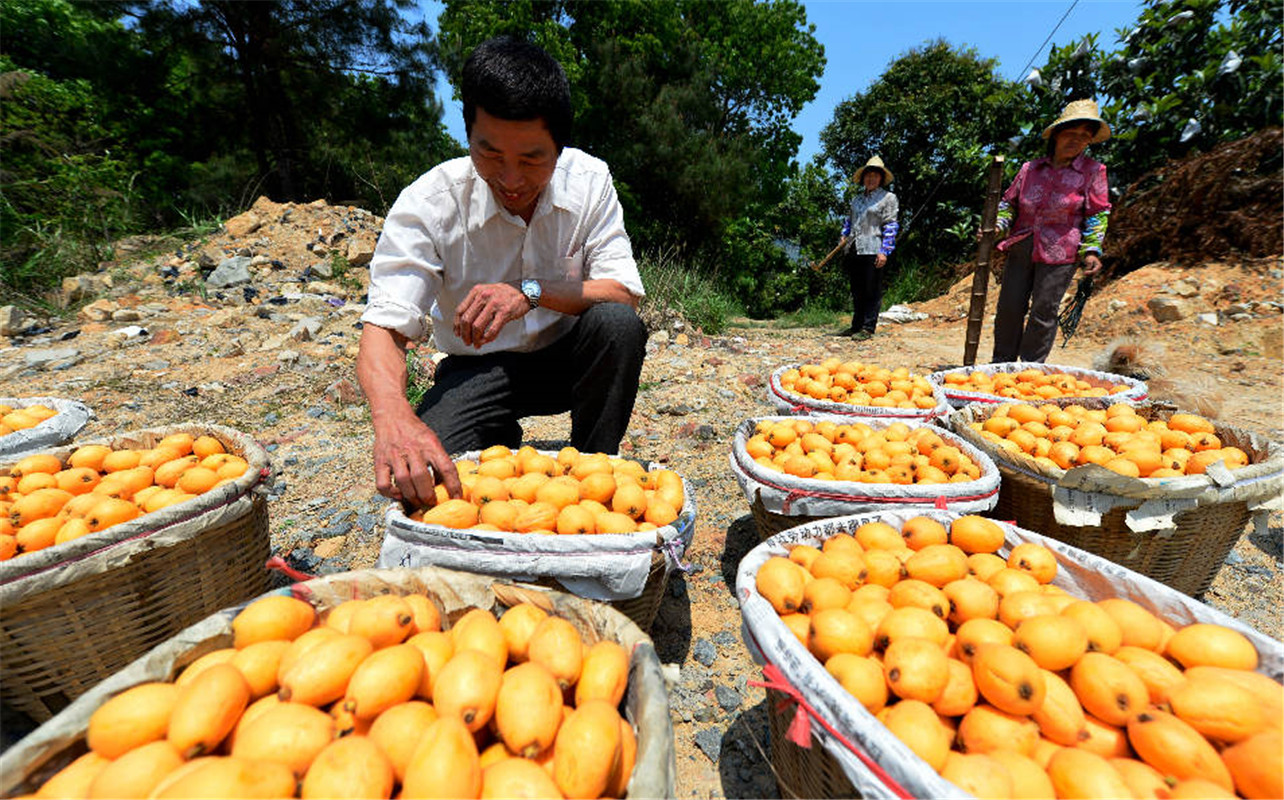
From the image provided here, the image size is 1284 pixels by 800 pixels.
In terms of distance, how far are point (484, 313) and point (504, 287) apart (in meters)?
0.18

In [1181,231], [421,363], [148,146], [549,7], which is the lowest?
[421,363]

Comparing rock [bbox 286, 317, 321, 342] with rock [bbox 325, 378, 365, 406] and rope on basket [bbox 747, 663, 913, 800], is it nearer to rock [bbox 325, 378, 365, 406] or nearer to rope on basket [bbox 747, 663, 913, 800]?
rock [bbox 325, 378, 365, 406]

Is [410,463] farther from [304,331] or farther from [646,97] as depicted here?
[646,97]

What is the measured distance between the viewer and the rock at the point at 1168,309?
834cm

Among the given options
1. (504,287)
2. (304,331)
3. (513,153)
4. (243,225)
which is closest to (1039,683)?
(504,287)

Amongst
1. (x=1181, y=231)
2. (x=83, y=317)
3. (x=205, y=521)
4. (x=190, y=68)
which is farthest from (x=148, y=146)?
(x=1181, y=231)

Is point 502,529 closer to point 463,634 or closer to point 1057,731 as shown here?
point 463,634

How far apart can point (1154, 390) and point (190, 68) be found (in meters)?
18.9

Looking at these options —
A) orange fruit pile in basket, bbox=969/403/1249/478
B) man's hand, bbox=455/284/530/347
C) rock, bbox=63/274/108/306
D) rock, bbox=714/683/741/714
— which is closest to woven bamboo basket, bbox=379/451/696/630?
rock, bbox=714/683/741/714

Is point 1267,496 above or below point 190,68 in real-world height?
below

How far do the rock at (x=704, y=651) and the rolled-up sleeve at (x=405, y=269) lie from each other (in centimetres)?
183

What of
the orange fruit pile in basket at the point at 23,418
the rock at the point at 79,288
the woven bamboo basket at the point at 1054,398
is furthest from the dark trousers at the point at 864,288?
the rock at the point at 79,288

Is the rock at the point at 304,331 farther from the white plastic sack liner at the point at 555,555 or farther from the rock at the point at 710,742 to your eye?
the rock at the point at 710,742

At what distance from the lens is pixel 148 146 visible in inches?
593
